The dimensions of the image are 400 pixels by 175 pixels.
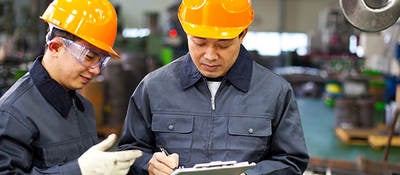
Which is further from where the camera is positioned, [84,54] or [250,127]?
[250,127]

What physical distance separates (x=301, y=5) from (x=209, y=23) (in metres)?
15.2

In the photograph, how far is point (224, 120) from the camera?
6.82ft

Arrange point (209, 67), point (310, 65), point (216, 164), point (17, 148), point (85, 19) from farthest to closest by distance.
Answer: point (310, 65), point (209, 67), point (85, 19), point (216, 164), point (17, 148)

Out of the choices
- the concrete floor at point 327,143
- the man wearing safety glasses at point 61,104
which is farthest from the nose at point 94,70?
the concrete floor at point 327,143

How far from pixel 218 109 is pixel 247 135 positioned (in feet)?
0.52

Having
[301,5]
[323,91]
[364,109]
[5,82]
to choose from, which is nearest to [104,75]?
[5,82]

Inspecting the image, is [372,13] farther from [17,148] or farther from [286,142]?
[17,148]

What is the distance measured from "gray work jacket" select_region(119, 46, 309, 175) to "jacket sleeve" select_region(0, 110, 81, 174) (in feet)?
1.48

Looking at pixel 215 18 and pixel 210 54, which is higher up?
pixel 215 18

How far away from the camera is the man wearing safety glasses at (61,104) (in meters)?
A: 1.75

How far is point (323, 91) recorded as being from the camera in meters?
12.6

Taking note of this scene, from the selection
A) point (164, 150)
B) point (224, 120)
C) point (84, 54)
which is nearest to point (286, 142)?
point (224, 120)

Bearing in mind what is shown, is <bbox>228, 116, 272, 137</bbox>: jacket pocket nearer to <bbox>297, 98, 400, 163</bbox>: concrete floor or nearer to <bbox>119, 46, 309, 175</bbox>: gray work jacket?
<bbox>119, 46, 309, 175</bbox>: gray work jacket

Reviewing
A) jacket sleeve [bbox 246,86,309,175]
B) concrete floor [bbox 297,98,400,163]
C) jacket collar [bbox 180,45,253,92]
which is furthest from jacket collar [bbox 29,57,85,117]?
concrete floor [bbox 297,98,400,163]
